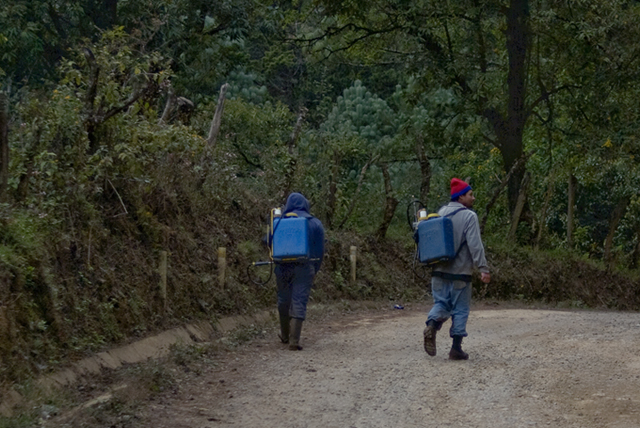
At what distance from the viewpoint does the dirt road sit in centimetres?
732

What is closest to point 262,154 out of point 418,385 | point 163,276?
point 163,276

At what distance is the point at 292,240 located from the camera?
1095 centimetres

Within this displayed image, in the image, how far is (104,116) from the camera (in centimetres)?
1170

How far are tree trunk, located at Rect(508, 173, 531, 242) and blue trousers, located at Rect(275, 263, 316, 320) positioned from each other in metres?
15.3

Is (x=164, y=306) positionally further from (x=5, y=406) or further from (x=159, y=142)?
(x=5, y=406)

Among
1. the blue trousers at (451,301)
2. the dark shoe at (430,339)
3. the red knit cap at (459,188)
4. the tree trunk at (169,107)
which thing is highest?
the tree trunk at (169,107)

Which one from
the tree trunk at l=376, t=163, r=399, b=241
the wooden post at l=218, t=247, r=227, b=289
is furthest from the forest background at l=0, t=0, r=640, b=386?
the tree trunk at l=376, t=163, r=399, b=241

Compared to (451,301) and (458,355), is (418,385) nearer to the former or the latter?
(458,355)

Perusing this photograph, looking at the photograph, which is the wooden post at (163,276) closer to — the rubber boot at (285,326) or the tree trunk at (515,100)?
the rubber boot at (285,326)

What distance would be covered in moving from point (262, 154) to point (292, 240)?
9.56m

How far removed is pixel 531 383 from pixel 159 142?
21.5 ft

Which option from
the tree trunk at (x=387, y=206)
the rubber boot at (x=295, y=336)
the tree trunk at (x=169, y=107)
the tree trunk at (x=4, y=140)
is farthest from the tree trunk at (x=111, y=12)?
the tree trunk at (x=4, y=140)

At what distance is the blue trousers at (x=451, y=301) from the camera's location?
32.9 ft

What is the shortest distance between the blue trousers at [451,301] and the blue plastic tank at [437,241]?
348 millimetres
